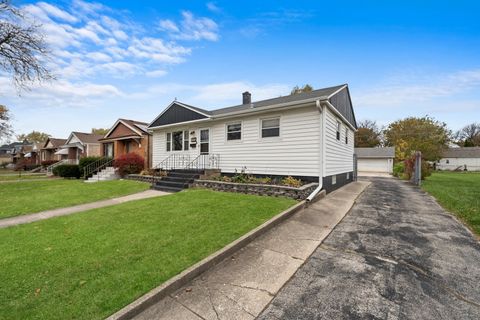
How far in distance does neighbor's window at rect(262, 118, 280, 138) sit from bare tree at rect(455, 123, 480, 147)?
73.8 meters

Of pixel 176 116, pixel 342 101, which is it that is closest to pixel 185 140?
pixel 176 116

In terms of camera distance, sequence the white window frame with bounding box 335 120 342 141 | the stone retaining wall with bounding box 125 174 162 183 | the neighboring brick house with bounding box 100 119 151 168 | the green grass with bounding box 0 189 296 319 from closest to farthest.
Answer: the green grass with bounding box 0 189 296 319
the white window frame with bounding box 335 120 342 141
the stone retaining wall with bounding box 125 174 162 183
the neighboring brick house with bounding box 100 119 151 168

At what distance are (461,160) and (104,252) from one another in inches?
2655

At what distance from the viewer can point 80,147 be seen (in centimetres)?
2811

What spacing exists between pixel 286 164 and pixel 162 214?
528 cm

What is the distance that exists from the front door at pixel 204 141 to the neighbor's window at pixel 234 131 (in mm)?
1529

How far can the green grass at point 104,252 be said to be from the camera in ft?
7.95

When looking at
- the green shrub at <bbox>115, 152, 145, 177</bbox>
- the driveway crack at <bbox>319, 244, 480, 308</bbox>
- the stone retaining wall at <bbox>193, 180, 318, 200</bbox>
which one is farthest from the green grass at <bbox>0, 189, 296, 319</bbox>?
the green shrub at <bbox>115, 152, 145, 177</bbox>

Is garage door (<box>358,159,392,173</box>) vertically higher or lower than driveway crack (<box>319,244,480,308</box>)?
higher

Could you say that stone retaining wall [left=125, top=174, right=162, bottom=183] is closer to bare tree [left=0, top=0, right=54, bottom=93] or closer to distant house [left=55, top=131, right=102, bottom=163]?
bare tree [left=0, top=0, right=54, bottom=93]

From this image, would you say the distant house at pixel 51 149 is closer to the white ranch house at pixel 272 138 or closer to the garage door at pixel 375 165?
the white ranch house at pixel 272 138

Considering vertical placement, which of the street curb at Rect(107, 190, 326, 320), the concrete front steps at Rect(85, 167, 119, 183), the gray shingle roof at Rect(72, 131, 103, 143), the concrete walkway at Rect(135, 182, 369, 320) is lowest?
the concrete walkway at Rect(135, 182, 369, 320)

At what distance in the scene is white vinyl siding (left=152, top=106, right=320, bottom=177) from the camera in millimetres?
8430

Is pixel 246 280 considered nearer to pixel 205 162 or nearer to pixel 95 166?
pixel 205 162
